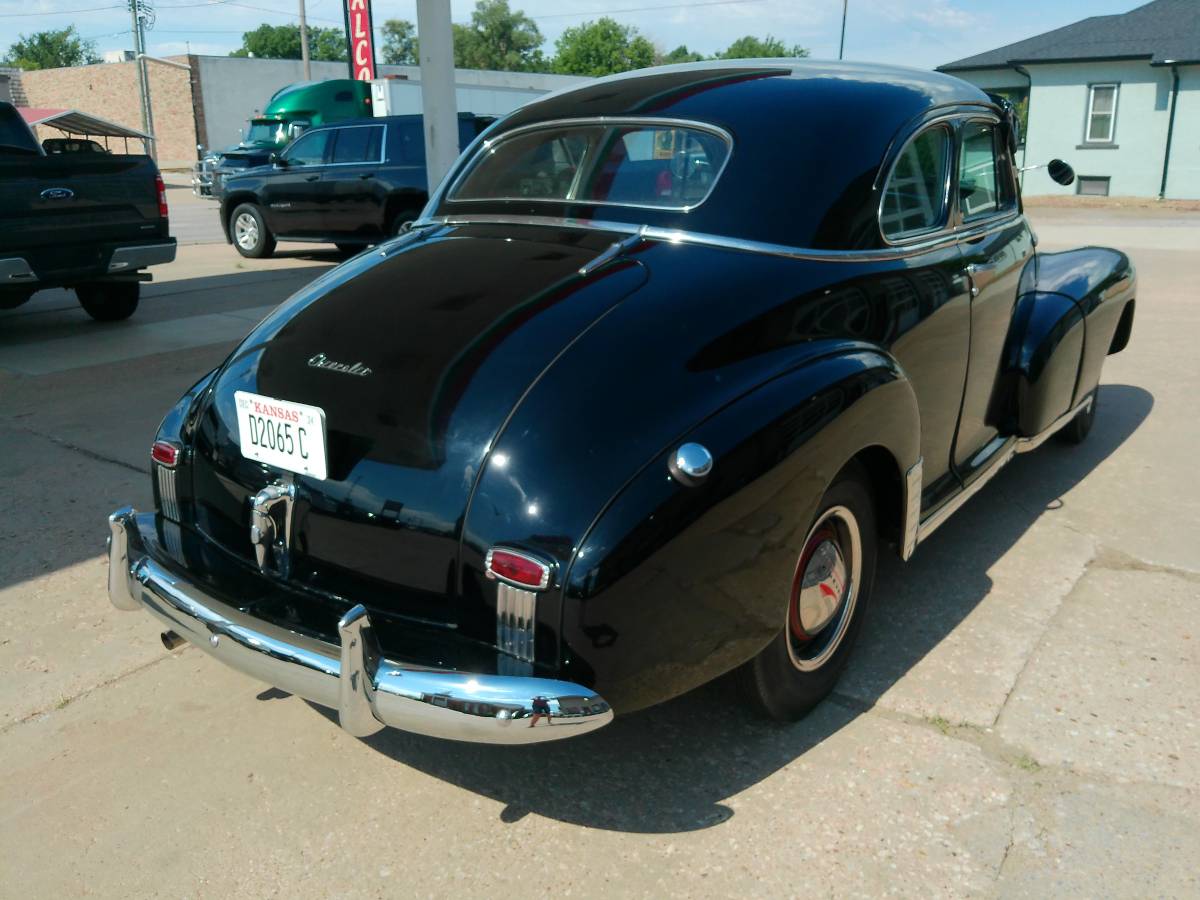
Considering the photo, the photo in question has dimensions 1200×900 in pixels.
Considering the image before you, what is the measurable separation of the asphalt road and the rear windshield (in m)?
1.53

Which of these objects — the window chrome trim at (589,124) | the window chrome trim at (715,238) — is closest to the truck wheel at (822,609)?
the window chrome trim at (715,238)

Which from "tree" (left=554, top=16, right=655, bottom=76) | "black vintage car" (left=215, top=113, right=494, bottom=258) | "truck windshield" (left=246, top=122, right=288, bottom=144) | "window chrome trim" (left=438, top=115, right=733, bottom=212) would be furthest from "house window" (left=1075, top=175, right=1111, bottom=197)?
"tree" (left=554, top=16, right=655, bottom=76)

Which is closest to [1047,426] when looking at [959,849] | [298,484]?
[959,849]

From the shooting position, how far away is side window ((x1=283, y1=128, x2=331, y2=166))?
12.9 meters

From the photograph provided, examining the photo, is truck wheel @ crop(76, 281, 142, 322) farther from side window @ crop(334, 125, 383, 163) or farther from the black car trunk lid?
the black car trunk lid

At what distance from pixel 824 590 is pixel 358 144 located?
11.2m

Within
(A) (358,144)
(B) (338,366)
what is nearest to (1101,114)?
(A) (358,144)

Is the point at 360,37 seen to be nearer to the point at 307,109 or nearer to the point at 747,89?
the point at 307,109

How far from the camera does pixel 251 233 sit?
13.5 meters

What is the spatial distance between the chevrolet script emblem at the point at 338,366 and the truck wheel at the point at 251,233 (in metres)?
11.3

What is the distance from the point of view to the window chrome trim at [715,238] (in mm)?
2949

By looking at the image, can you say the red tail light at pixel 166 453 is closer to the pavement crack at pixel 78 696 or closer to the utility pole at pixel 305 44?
the pavement crack at pixel 78 696

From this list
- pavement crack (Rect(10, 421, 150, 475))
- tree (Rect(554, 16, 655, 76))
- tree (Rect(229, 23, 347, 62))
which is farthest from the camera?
tree (Rect(229, 23, 347, 62))

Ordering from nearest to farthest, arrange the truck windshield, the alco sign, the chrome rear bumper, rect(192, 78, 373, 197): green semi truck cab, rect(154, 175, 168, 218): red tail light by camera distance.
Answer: the chrome rear bumper < rect(154, 175, 168, 218): red tail light < rect(192, 78, 373, 197): green semi truck cab < the truck windshield < the alco sign
